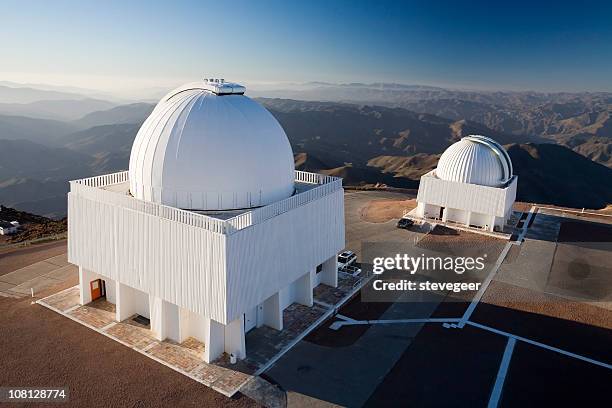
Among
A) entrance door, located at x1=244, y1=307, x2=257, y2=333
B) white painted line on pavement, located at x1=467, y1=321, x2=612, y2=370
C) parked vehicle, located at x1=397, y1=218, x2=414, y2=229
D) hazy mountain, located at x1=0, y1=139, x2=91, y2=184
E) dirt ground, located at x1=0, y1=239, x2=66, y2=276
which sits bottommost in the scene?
hazy mountain, located at x1=0, y1=139, x2=91, y2=184

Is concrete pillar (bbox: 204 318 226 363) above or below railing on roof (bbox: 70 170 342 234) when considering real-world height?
below

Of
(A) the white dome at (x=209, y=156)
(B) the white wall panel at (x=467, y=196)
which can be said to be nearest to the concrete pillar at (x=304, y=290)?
(A) the white dome at (x=209, y=156)

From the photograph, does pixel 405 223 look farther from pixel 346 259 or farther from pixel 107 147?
pixel 107 147

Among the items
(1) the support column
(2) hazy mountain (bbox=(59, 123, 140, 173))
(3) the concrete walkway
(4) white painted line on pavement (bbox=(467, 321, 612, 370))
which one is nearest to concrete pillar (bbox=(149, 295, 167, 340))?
(1) the support column

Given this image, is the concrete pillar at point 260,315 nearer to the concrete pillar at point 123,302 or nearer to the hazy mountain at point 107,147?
the concrete pillar at point 123,302

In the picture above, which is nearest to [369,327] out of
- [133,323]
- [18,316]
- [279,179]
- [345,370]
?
[345,370]

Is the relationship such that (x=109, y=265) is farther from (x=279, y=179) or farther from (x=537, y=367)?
(x=537, y=367)

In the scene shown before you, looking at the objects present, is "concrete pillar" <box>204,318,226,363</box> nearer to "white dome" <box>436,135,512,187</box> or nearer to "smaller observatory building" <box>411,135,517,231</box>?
"smaller observatory building" <box>411,135,517,231</box>
